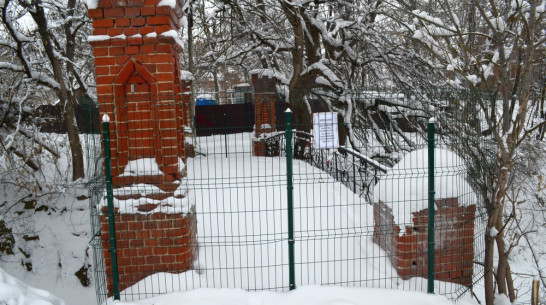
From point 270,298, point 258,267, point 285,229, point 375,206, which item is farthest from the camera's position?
point 285,229

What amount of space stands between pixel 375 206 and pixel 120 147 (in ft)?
10.4

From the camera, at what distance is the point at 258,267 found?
4965 mm

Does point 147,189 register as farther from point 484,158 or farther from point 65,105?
point 65,105

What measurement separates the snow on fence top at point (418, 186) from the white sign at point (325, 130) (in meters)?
0.84

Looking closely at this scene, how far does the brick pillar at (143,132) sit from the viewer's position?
441 centimetres

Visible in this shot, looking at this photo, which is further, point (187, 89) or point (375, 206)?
point (187, 89)

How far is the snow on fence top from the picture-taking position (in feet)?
15.8

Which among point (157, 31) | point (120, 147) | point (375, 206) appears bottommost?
point (375, 206)

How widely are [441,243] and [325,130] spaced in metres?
1.89

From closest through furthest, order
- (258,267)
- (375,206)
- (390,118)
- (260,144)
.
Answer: (258,267) < (375,206) < (390,118) < (260,144)

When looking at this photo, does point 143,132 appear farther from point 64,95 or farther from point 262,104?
point 262,104

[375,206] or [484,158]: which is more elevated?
[484,158]

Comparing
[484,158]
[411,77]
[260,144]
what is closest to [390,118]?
[411,77]

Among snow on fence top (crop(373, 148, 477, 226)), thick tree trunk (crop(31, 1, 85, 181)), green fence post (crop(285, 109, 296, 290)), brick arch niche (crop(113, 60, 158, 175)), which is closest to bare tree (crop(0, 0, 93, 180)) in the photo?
thick tree trunk (crop(31, 1, 85, 181))
